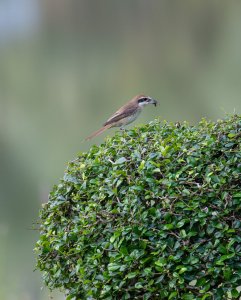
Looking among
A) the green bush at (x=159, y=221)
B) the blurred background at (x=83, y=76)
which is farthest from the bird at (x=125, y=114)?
the blurred background at (x=83, y=76)

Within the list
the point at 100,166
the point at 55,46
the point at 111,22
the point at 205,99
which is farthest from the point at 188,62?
the point at 100,166

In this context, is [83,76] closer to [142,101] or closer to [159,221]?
[142,101]

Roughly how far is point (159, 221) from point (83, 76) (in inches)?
187

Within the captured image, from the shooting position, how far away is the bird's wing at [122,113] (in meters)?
4.86

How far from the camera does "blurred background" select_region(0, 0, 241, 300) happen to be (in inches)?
271

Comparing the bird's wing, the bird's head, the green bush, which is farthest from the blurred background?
the green bush

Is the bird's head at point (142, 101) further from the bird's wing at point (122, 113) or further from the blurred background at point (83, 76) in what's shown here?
the blurred background at point (83, 76)

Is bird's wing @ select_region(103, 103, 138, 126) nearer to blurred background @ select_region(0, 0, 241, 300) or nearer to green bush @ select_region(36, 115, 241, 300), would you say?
green bush @ select_region(36, 115, 241, 300)

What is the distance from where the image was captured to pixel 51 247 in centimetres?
327

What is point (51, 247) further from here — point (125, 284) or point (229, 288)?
point (229, 288)

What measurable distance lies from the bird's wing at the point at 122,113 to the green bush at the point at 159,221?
160 cm

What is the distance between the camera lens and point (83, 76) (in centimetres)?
738

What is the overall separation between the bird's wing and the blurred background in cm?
190

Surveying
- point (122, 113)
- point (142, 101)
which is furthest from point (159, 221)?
point (142, 101)
